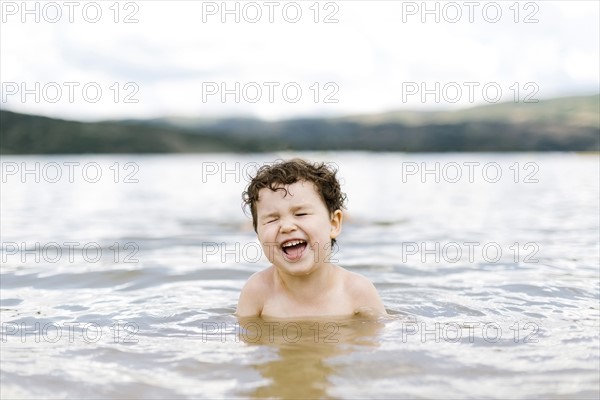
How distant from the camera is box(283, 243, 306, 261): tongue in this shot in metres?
5.23

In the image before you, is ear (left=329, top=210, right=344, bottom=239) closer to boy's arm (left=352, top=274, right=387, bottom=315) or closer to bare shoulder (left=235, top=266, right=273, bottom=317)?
boy's arm (left=352, top=274, right=387, bottom=315)

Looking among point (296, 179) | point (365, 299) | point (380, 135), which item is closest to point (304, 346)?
point (365, 299)

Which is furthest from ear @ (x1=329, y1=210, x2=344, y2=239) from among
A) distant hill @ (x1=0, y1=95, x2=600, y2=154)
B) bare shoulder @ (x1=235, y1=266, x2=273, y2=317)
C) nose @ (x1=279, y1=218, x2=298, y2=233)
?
distant hill @ (x1=0, y1=95, x2=600, y2=154)

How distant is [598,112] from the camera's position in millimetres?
133000

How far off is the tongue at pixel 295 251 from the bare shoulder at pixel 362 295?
0.61 m

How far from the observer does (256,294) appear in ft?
18.8

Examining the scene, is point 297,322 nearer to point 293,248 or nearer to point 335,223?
point 293,248

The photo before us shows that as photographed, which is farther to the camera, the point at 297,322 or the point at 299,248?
the point at 297,322

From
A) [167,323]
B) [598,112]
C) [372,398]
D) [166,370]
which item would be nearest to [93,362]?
[166,370]

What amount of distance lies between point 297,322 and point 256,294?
0.48m

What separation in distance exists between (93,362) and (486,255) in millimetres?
6070

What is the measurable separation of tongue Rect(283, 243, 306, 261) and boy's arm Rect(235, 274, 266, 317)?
575 mm

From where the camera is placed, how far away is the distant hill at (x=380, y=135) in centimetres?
10812

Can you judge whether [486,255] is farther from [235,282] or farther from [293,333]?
[293,333]
